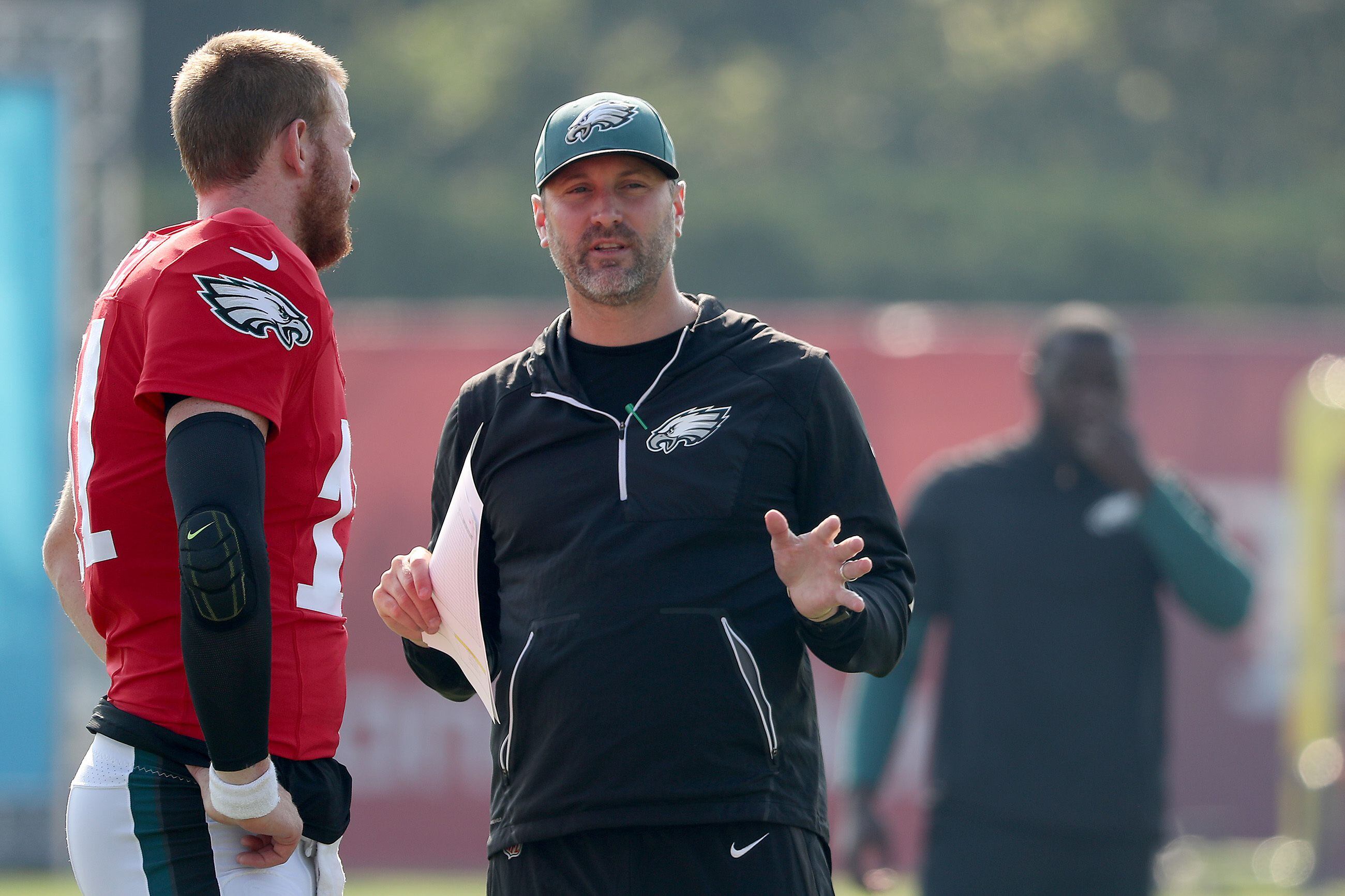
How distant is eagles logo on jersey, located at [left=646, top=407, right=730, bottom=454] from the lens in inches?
127

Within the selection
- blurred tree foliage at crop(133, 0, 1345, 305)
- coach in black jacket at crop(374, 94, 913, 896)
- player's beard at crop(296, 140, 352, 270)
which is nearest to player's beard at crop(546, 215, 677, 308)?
coach in black jacket at crop(374, 94, 913, 896)

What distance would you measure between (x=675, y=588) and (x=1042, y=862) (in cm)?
234

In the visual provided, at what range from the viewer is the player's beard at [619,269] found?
3326 millimetres

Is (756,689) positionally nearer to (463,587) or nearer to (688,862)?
(688,862)

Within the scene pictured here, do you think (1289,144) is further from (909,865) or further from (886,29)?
(909,865)

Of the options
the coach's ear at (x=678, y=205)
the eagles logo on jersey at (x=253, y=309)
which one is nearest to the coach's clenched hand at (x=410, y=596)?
the eagles logo on jersey at (x=253, y=309)

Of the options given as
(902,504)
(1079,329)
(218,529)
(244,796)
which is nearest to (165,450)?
(218,529)

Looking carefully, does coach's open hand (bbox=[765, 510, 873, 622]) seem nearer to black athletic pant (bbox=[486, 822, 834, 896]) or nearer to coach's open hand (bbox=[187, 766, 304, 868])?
black athletic pant (bbox=[486, 822, 834, 896])

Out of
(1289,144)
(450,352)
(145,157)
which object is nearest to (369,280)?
(145,157)

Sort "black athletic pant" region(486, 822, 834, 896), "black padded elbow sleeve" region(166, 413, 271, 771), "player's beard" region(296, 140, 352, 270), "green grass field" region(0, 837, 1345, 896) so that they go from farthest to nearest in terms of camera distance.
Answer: "green grass field" region(0, 837, 1345, 896) < "player's beard" region(296, 140, 352, 270) < "black athletic pant" region(486, 822, 834, 896) < "black padded elbow sleeve" region(166, 413, 271, 771)

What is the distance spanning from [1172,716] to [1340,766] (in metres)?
1.06

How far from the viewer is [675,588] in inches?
123

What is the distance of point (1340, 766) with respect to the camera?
1131cm

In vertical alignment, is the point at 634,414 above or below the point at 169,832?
above
